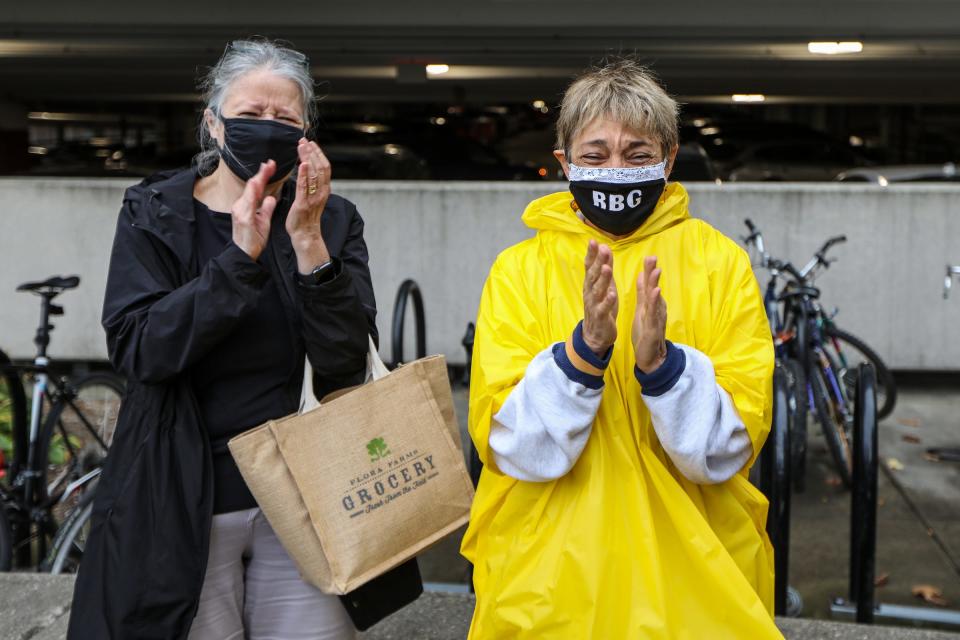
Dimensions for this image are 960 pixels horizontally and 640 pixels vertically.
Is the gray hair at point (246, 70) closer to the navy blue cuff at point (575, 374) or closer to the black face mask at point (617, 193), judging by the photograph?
the black face mask at point (617, 193)

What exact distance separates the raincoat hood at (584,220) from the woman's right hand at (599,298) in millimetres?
291

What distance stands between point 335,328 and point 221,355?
27cm

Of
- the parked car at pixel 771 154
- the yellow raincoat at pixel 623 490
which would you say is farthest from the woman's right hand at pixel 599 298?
the parked car at pixel 771 154

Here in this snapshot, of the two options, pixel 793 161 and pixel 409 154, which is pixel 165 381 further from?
pixel 793 161

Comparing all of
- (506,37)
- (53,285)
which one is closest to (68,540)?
(53,285)

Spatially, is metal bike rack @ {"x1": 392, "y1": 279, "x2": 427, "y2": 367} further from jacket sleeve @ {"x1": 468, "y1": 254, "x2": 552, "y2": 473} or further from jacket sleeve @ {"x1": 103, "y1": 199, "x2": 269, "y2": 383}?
jacket sleeve @ {"x1": 468, "y1": 254, "x2": 552, "y2": 473}

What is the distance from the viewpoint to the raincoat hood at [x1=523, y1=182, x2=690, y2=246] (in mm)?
2230

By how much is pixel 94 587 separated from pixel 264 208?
93 centimetres

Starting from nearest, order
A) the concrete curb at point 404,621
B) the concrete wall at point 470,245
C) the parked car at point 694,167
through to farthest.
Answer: the concrete curb at point 404,621 < the concrete wall at point 470,245 < the parked car at point 694,167

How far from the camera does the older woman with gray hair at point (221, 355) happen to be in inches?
91.3

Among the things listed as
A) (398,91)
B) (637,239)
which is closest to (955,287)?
(637,239)

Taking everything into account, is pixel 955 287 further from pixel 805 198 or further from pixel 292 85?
pixel 292 85

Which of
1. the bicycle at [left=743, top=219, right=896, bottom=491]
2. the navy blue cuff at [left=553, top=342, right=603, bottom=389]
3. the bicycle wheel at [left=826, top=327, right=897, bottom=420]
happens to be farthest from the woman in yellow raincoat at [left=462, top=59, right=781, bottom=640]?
the bicycle wheel at [left=826, top=327, right=897, bottom=420]

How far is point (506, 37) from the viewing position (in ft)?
54.4
